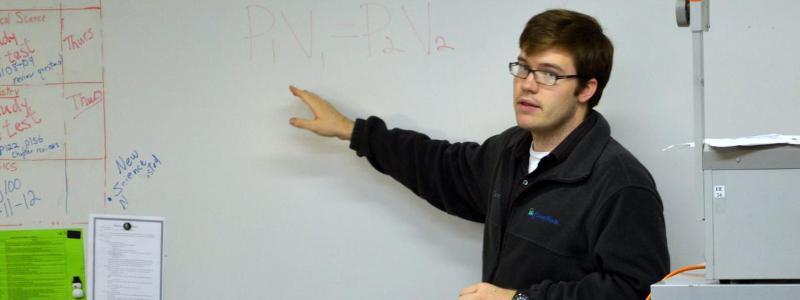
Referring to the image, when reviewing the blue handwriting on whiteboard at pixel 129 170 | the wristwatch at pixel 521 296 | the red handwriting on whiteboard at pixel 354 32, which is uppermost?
the red handwriting on whiteboard at pixel 354 32

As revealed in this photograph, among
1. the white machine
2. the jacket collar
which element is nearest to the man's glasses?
the jacket collar

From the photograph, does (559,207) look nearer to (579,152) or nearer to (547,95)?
(579,152)

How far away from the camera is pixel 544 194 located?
203cm

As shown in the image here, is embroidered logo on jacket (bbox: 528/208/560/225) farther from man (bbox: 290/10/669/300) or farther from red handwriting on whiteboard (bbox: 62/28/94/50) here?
red handwriting on whiteboard (bbox: 62/28/94/50)

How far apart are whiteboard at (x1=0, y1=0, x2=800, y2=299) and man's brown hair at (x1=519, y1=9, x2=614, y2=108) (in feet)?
0.72

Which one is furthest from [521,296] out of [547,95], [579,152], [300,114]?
[300,114]

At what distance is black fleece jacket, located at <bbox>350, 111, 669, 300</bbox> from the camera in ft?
6.15

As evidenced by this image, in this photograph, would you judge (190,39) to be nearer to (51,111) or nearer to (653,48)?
(51,111)

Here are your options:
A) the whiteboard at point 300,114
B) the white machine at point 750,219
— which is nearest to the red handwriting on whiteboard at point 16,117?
the whiteboard at point 300,114

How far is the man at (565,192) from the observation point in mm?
1881

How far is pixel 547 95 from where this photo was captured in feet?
6.68

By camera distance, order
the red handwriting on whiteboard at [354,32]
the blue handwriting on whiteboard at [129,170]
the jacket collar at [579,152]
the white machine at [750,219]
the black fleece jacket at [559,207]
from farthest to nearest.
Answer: the blue handwriting on whiteboard at [129,170]
the red handwriting on whiteboard at [354,32]
the jacket collar at [579,152]
the black fleece jacket at [559,207]
the white machine at [750,219]

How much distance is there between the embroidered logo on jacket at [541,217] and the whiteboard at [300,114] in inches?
15.4

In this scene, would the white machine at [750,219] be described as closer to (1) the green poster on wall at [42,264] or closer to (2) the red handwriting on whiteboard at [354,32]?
(2) the red handwriting on whiteboard at [354,32]
